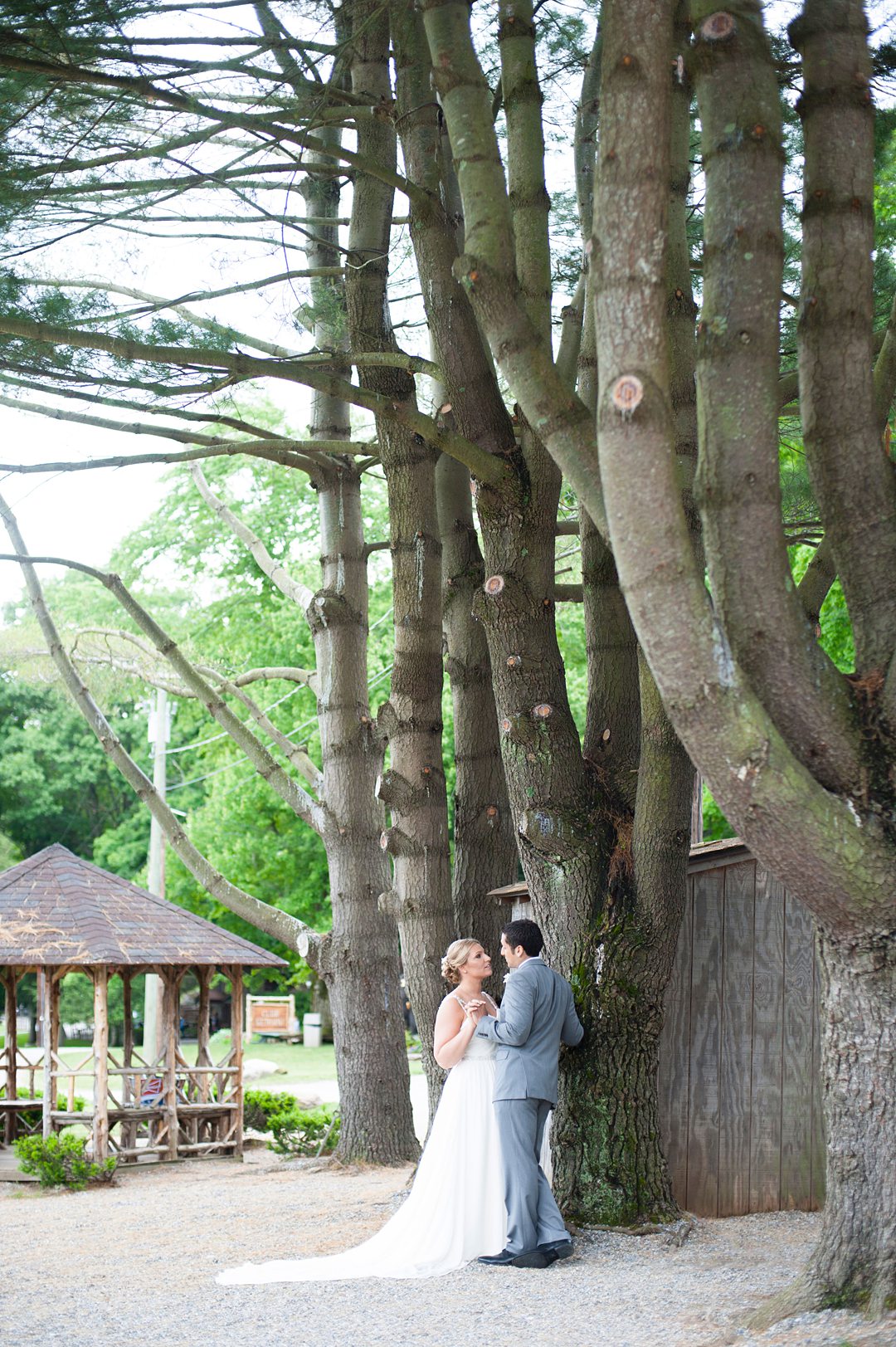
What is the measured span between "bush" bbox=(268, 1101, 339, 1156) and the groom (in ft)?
22.0

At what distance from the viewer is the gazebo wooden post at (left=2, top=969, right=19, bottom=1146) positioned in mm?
14734

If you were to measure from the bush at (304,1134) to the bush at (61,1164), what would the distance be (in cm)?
167

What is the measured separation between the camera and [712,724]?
4.36 metres

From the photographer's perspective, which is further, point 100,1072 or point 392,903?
point 100,1072

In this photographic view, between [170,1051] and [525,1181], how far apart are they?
9484 mm

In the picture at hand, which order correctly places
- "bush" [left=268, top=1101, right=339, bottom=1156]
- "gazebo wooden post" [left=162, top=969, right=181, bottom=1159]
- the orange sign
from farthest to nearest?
the orange sign
"gazebo wooden post" [left=162, top=969, right=181, bottom=1159]
"bush" [left=268, top=1101, right=339, bottom=1156]

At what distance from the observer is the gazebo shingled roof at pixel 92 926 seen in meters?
13.1

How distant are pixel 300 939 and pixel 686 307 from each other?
22.0 ft

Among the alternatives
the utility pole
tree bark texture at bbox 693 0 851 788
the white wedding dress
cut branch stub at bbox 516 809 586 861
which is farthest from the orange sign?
tree bark texture at bbox 693 0 851 788

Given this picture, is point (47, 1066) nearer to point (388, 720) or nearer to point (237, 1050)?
point (237, 1050)

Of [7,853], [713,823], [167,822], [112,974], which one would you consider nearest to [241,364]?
[167,822]

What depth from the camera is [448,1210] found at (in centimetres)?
627

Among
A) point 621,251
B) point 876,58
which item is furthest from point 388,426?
point 621,251

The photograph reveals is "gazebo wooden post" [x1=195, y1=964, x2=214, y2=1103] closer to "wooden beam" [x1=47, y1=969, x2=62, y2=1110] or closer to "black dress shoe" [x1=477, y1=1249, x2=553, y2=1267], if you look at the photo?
"wooden beam" [x1=47, y1=969, x2=62, y2=1110]
